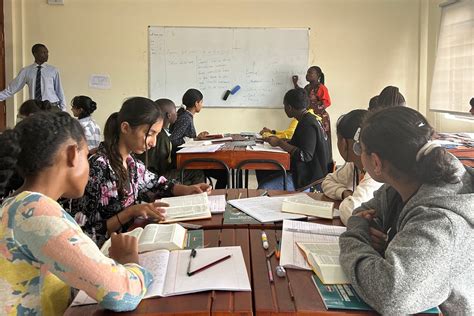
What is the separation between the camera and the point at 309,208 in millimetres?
1708

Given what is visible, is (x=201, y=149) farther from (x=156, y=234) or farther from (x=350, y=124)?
(x=156, y=234)

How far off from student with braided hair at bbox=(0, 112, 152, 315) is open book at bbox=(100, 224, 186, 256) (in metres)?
0.12

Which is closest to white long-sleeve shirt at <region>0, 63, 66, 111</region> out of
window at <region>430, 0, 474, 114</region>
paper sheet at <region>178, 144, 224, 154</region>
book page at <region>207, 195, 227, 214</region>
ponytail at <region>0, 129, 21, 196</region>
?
paper sheet at <region>178, 144, 224, 154</region>

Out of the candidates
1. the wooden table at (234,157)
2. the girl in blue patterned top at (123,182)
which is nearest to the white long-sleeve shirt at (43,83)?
the wooden table at (234,157)

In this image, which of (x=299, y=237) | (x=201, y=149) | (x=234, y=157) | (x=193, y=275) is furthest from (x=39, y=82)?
(x=193, y=275)

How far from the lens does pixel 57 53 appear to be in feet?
20.4

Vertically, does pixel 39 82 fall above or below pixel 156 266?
above

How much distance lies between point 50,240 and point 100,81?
221 inches

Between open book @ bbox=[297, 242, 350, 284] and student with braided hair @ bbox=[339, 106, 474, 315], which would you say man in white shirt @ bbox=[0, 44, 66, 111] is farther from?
student with braided hair @ bbox=[339, 106, 474, 315]

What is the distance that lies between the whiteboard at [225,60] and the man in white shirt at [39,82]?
4.06 ft

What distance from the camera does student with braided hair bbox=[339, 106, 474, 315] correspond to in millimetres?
935

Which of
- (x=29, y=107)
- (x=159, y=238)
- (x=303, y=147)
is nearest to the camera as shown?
(x=159, y=238)

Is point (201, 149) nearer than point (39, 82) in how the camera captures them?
Yes

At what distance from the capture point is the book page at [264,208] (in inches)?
64.4
